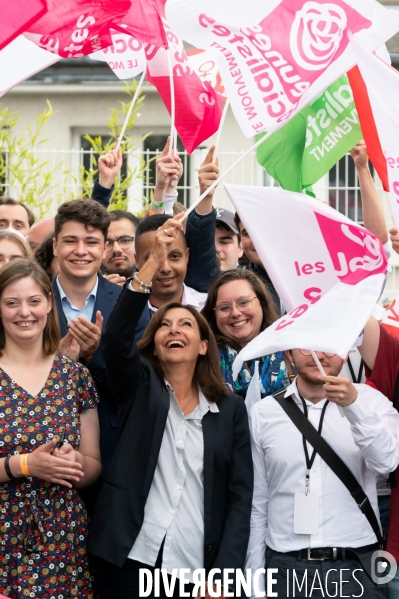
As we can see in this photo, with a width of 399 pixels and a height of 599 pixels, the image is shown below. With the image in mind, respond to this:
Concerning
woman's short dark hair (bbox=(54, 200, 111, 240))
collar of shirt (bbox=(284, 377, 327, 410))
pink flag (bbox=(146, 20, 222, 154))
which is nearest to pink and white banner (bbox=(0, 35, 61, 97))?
pink flag (bbox=(146, 20, 222, 154))

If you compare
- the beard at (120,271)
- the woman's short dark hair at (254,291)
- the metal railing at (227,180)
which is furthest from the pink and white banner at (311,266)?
the metal railing at (227,180)

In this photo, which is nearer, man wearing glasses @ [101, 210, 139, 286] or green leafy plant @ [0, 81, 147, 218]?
man wearing glasses @ [101, 210, 139, 286]

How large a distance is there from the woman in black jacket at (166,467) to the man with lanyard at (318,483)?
120 millimetres

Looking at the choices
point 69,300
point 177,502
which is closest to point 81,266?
point 69,300

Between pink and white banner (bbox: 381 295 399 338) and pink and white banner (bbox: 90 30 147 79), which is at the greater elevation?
pink and white banner (bbox: 90 30 147 79)

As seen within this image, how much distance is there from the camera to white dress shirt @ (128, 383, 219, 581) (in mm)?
4867

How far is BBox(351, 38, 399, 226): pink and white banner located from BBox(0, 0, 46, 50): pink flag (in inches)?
61.8

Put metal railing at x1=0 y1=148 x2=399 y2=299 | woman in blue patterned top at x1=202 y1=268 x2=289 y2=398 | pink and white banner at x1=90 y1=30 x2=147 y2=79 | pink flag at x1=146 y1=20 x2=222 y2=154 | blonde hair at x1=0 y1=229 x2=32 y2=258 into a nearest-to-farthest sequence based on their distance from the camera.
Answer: woman in blue patterned top at x1=202 y1=268 x2=289 y2=398 < pink flag at x1=146 y1=20 x2=222 y2=154 < blonde hair at x1=0 y1=229 x2=32 y2=258 < pink and white banner at x1=90 y1=30 x2=147 y2=79 < metal railing at x1=0 y1=148 x2=399 y2=299

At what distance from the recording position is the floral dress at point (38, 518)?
4816mm

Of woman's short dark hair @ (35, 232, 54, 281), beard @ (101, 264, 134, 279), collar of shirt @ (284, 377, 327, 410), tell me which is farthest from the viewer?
beard @ (101, 264, 134, 279)

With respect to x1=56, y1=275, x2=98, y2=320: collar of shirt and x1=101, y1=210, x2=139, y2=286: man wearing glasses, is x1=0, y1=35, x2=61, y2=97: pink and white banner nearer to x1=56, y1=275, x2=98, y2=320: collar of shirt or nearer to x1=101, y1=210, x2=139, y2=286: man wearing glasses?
x1=56, y1=275, x2=98, y2=320: collar of shirt

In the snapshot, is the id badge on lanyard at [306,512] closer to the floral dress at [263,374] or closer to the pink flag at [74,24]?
the floral dress at [263,374]

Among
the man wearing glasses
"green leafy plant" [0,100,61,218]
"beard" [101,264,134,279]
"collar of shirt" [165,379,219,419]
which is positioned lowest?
"collar of shirt" [165,379,219,419]

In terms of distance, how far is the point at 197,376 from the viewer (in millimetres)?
5344
